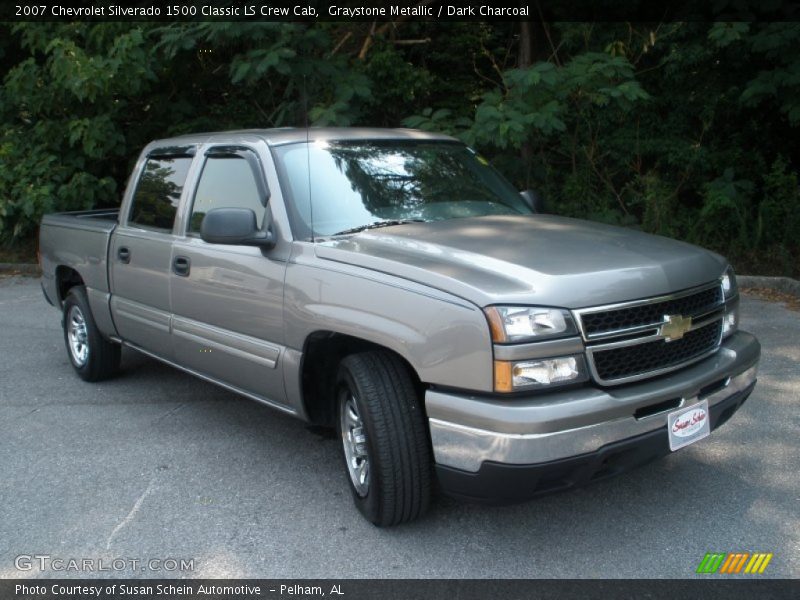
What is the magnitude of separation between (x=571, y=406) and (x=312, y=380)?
58.5 inches

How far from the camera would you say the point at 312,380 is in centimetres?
Result: 398

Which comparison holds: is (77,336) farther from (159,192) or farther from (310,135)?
(310,135)

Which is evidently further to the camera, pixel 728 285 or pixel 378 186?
pixel 378 186

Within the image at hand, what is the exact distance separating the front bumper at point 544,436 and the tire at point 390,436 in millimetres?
215

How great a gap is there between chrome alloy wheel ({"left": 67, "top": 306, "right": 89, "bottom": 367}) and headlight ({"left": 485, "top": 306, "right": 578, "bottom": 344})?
418 cm

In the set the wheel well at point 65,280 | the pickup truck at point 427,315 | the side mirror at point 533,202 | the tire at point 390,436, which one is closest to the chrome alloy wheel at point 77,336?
the wheel well at point 65,280

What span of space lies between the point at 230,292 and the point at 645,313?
7.23 ft

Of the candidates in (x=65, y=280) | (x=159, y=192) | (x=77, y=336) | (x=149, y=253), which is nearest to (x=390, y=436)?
(x=149, y=253)

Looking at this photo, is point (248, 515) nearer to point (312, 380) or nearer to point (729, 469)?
point (312, 380)

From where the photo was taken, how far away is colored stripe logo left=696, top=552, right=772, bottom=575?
126 inches

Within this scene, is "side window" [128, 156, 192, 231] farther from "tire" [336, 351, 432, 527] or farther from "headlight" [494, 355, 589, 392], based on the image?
"headlight" [494, 355, 589, 392]

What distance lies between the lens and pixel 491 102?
8.65 meters

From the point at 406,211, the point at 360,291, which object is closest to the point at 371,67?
the point at 406,211

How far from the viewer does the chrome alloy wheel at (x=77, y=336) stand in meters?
6.16
